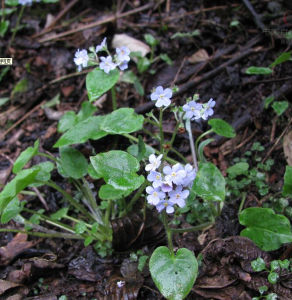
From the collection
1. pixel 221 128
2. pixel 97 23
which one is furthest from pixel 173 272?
pixel 97 23

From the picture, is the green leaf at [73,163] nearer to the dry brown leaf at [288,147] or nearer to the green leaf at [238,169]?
the green leaf at [238,169]

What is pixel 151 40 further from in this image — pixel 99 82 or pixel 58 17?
pixel 58 17

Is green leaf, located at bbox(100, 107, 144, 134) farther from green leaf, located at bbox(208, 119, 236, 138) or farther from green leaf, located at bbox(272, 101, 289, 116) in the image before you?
green leaf, located at bbox(272, 101, 289, 116)

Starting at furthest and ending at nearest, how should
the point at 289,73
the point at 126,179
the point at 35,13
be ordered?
1. the point at 35,13
2. the point at 289,73
3. the point at 126,179

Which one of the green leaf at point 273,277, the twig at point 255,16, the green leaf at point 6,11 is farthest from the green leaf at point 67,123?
the green leaf at point 6,11

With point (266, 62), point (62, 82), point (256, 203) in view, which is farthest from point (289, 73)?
point (62, 82)

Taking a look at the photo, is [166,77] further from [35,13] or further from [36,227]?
[35,13]

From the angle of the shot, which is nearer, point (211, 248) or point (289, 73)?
point (211, 248)
